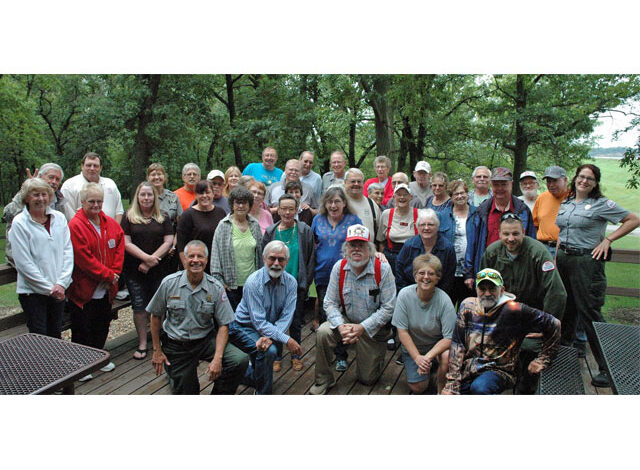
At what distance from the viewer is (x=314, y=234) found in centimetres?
422

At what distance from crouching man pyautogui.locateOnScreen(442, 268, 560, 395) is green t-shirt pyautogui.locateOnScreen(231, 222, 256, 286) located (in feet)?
6.13

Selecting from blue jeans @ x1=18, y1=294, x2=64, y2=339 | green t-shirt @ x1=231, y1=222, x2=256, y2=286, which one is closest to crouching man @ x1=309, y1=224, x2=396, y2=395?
green t-shirt @ x1=231, y1=222, x2=256, y2=286

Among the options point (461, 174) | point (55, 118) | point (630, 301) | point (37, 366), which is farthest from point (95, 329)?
point (55, 118)

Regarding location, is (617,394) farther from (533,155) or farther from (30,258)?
(533,155)

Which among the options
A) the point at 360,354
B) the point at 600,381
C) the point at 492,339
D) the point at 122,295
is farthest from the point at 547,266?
the point at 122,295

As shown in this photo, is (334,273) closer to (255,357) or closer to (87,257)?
(255,357)

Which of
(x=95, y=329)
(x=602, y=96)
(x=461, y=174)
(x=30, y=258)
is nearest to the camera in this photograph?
(x=30, y=258)

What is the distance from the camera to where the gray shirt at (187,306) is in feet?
10.3

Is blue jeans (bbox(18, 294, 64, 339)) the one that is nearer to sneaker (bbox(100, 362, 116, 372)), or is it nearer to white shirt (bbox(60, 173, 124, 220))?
sneaker (bbox(100, 362, 116, 372))

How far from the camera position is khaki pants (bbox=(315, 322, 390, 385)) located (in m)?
3.50

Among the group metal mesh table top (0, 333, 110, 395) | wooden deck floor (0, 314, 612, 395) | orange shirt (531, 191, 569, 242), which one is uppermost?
orange shirt (531, 191, 569, 242)

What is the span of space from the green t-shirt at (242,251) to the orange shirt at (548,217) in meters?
2.67

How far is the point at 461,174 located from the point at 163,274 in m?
7.89

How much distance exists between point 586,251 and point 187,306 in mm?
3190
